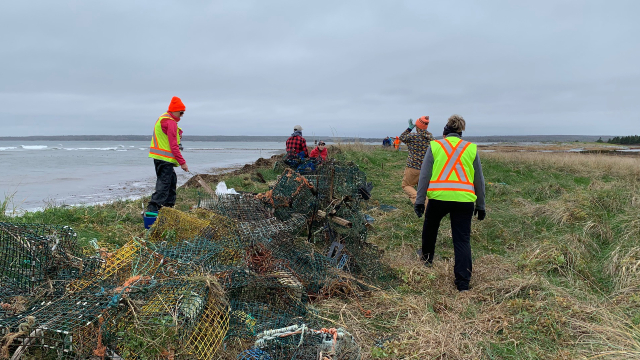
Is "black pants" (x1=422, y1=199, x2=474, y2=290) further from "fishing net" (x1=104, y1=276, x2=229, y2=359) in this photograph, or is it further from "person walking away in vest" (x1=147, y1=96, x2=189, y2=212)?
"person walking away in vest" (x1=147, y1=96, x2=189, y2=212)

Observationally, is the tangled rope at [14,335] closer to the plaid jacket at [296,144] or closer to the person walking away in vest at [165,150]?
the person walking away in vest at [165,150]

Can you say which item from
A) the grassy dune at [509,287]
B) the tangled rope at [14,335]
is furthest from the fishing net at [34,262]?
the grassy dune at [509,287]

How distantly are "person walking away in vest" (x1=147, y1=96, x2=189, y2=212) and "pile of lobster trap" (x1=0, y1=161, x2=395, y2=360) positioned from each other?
1.53m

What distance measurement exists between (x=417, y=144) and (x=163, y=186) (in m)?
4.04

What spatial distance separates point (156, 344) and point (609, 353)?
8.93 feet

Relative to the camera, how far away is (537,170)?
1417 cm

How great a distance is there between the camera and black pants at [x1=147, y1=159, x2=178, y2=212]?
5.58m

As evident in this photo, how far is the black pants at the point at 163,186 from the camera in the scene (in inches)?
220

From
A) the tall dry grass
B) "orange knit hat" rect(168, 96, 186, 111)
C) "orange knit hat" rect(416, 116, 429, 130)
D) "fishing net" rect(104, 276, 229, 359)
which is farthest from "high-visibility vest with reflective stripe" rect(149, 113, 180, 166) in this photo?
the tall dry grass

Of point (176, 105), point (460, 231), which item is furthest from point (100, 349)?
point (176, 105)

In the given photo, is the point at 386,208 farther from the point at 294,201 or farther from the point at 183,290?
the point at 183,290

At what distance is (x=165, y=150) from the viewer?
5.70m

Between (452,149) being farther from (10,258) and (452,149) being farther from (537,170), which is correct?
(537,170)

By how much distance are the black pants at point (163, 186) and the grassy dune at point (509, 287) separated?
420mm
